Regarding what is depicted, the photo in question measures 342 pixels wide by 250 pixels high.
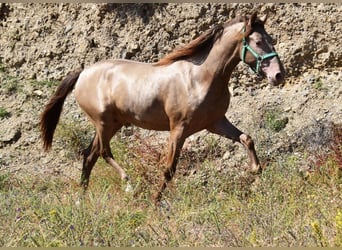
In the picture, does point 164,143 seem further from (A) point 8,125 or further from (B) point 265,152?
(A) point 8,125

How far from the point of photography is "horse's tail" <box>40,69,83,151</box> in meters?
8.42

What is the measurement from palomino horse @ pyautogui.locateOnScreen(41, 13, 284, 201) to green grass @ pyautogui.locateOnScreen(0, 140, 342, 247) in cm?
59

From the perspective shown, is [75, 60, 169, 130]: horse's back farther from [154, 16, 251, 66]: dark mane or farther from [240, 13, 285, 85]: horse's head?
[240, 13, 285, 85]: horse's head

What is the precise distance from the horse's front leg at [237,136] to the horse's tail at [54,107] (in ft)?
6.83

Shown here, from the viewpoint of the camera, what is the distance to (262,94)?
384 inches

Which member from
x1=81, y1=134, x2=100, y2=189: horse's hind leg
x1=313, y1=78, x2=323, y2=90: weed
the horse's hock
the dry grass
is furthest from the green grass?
the horse's hock

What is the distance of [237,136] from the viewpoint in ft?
23.3

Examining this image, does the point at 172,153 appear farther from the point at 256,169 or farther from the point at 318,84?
the point at 318,84

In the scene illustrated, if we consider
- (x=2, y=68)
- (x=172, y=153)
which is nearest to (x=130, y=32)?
(x=2, y=68)

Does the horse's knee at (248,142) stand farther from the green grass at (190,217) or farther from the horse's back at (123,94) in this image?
the horse's back at (123,94)

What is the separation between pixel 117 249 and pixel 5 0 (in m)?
7.46

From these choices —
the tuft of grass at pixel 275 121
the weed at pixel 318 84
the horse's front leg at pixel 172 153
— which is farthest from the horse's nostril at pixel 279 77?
the weed at pixel 318 84

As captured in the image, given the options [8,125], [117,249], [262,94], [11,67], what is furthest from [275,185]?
[11,67]

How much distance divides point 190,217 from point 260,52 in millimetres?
1977
